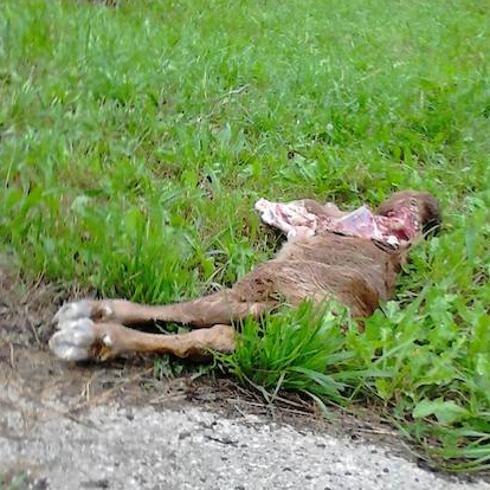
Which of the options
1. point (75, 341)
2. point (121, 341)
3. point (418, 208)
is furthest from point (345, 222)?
point (75, 341)

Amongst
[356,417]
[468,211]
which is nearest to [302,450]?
[356,417]

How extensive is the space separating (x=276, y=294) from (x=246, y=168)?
1.54 meters

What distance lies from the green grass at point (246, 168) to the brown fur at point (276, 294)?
116mm

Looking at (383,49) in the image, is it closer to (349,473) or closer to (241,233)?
(241,233)

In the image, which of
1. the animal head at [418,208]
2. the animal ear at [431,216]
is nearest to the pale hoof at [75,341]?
the animal head at [418,208]

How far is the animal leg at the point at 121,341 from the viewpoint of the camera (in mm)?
2967

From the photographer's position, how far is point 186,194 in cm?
436

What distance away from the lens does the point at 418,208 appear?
4.54 meters

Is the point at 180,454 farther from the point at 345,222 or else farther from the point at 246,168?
the point at 246,168

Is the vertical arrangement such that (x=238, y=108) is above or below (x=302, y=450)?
below

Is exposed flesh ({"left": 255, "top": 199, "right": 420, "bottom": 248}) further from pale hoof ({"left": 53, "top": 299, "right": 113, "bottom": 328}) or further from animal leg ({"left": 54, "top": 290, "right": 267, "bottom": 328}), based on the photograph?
pale hoof ({"left": 53, "top": 299, "right": 113, "bottom": 328})

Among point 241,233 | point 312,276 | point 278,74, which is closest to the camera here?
point 312,276

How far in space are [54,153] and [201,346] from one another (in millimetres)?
1517

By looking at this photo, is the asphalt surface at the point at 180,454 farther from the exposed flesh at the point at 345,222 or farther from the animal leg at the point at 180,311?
the exposed flesh at the point at 345,222
